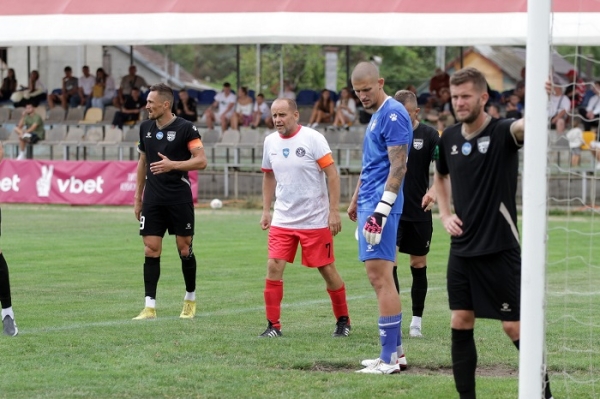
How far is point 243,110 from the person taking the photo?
32219 mm

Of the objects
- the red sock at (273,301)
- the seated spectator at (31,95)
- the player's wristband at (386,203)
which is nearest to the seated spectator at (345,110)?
the seated spectator at (31,95)

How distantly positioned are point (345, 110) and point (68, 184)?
7712mm

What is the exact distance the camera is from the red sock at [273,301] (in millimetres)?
9906

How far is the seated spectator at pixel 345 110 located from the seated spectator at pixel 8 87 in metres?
11.7

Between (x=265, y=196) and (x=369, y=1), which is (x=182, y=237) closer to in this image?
(x=265, y=196)

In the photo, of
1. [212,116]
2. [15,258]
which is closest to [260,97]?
[212,116]

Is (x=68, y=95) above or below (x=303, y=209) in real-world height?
above

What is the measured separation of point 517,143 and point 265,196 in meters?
4.22

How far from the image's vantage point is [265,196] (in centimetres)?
1059

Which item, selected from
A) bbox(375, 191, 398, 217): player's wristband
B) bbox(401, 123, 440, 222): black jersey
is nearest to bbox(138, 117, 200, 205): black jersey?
bbox(401, 123, 440, 222): black jersey

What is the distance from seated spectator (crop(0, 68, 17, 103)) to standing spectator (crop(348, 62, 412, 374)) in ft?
96.7

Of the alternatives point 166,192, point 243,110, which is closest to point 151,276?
point 166,192

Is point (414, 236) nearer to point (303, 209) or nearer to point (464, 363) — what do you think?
point (303, 209)

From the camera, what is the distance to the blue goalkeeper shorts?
8.53m
